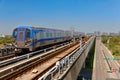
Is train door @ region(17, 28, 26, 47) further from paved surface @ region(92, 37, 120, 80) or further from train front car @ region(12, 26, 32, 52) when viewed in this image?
paved surface @ region(92, 37, 120, 80)

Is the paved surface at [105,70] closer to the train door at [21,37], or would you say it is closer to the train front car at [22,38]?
the train front car at [22,38]

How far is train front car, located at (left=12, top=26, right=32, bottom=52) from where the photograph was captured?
2059cm

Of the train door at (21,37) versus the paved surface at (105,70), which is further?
the paved surface at (105,70)

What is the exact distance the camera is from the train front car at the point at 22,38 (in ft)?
67.6

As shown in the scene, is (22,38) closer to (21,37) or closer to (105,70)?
(21,37)

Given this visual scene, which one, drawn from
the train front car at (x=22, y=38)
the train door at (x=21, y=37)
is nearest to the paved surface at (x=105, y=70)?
the train front car at (x=22, y=38)

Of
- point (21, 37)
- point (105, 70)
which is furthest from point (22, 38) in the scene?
point (105, 70)

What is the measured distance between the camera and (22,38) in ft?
68.0

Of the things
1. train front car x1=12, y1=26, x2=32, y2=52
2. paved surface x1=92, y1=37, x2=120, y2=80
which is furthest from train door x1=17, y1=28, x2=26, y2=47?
paved surface x1=92, y1=37, x2=120, y2=80

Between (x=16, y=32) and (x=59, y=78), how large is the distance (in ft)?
43.1

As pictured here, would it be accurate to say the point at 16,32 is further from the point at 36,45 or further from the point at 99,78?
the point at 99,78

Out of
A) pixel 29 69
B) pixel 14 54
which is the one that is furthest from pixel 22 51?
pixel 29 69

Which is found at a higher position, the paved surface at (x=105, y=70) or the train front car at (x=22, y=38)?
the train front car at (x=22, y=38)

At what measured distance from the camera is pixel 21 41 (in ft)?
67.8
